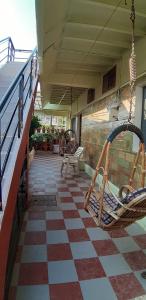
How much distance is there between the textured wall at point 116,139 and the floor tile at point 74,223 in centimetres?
106

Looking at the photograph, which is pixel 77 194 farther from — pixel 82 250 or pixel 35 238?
pixel 82 250

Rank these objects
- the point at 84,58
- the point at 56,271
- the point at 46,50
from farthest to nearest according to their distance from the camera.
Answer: the point at 84,58
the point at 46,50
the point at 56,271

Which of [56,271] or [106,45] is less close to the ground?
[106,45]

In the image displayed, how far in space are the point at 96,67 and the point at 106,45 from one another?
134 centimetres

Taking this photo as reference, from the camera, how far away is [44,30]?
2889mm

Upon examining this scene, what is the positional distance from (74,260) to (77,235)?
539 mm

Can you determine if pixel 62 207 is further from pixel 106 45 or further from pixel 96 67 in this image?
pixel 96 67

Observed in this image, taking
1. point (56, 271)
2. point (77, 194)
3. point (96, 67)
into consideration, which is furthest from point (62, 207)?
point (96, 67)

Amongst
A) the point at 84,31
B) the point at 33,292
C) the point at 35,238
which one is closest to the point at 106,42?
the point at 84,31

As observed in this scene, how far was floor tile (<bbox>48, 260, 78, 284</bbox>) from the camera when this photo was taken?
1996 millimetres

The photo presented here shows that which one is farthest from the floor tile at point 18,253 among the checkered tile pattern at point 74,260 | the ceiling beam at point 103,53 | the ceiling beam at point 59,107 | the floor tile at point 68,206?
the ceiling beam at point 59,107

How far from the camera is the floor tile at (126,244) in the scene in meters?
2.52

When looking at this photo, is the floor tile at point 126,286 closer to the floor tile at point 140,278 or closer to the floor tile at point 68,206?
the floor tile at point 140,278

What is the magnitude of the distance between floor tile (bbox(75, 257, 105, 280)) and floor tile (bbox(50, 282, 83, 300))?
0.43ft
